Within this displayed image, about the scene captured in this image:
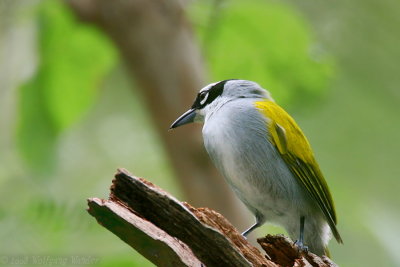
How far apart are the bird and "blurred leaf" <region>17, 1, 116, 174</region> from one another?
5.29 feet

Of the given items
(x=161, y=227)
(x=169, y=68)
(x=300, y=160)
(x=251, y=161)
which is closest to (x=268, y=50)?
(x=169, y=68)

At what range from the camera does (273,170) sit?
13.9 ft

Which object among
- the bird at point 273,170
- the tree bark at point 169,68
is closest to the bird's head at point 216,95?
the bird at point 273,170

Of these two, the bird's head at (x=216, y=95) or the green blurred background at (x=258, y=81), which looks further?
the green blurred background at (x=258, y=81)

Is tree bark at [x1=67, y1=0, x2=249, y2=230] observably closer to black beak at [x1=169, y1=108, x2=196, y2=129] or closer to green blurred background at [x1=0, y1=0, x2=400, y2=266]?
green blurred background at [x1=0, y1=0, x2=400, y2=266]

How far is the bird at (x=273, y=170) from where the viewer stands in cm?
420

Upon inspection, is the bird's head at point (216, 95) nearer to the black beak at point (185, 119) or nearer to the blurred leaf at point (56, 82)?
the black beak at point (185, 119)

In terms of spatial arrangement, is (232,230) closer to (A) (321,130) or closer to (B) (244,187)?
(B) (244,187)

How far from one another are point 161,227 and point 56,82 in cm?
305

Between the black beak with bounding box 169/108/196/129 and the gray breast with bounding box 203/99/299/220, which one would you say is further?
the black beak with bounding box 169/108/196/129

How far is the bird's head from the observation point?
471cm

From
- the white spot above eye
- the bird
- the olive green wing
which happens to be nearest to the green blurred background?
the white spot above eye

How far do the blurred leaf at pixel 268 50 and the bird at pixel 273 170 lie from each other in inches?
66.3

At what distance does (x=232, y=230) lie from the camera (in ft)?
10.9
